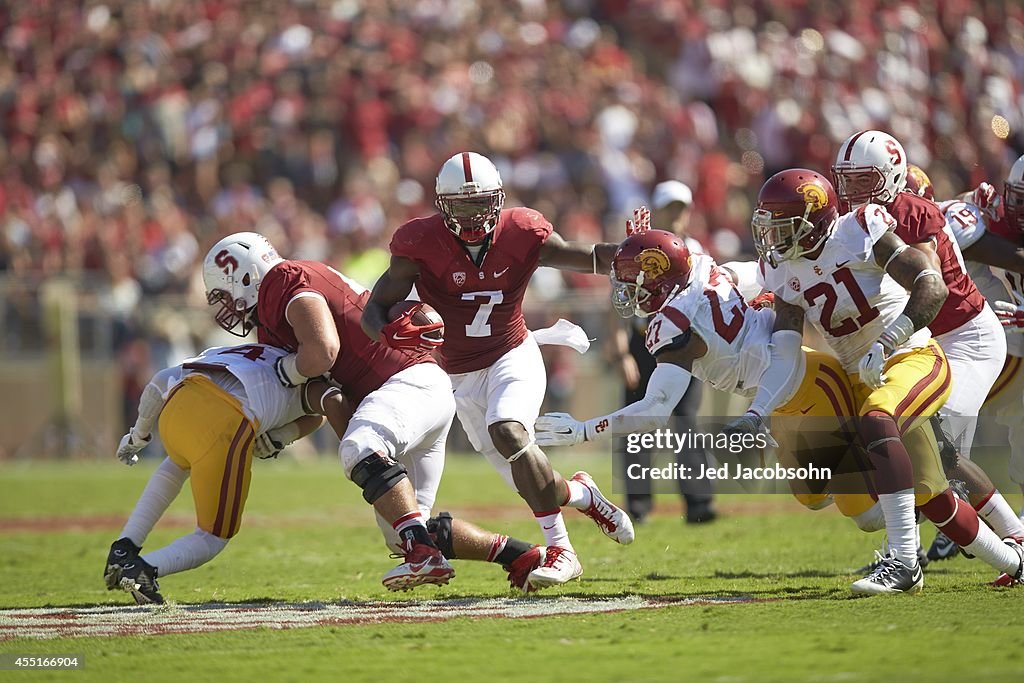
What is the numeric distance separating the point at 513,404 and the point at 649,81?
40.6ft

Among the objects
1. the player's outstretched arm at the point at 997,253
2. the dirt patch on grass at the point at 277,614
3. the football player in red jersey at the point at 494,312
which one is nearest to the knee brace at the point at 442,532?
the dirt patch on grass at the point at 277,614

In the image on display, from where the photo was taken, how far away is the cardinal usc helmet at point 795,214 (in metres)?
6.22

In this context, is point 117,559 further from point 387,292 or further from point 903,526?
point 903,526

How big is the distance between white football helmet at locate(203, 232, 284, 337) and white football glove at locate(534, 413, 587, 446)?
1.58 metres

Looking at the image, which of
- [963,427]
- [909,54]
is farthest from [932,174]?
[963,427]

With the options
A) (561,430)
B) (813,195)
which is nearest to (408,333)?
(561,430)

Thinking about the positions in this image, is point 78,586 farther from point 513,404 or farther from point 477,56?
point 477,56

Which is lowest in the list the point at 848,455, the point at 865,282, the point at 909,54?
the point at 848,455

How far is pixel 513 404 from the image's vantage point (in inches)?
255

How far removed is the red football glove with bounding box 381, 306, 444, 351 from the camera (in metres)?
6.25

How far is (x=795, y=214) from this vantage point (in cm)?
622

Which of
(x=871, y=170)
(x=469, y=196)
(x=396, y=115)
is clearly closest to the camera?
(x=469, y=196)

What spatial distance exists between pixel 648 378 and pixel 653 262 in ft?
10.1

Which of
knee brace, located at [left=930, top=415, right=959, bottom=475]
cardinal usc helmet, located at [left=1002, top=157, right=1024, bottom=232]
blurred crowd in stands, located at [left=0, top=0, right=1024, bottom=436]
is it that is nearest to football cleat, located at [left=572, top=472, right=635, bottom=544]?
knee brace, located at [left=930, top=415, right=959, bottom=475]
